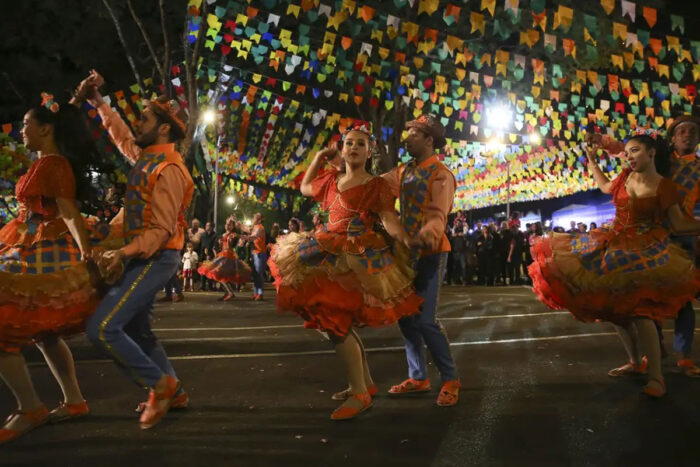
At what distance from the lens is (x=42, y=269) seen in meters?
3.74

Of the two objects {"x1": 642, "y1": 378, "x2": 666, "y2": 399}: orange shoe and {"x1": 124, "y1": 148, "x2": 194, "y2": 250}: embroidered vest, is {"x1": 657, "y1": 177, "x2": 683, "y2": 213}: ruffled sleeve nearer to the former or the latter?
{"x1": 642, "y1": 378, "x2": 666, "y2": 399}: orange shoe

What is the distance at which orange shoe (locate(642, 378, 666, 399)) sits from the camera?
15.3 feet

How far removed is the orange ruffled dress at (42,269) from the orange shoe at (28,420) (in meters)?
0.42

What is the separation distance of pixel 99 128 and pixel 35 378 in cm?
1724

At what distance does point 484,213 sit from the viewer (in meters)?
47.3

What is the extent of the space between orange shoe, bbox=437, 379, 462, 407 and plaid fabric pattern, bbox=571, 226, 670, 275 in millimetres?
1419

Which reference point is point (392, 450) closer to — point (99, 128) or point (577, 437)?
point (577, 437)

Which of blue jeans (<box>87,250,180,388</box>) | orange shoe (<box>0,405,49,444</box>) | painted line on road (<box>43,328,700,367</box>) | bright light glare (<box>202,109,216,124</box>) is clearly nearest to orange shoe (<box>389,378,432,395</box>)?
blue jeans (<box>87,250,180,388</box>)

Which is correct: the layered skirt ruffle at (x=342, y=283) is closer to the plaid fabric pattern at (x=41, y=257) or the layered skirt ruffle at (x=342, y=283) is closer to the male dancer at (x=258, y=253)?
the plaid fabric pattern at (x=41, y=257)

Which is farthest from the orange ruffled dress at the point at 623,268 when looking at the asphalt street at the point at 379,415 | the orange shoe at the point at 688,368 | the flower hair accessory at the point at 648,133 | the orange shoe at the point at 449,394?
the orange shoe at the point at 449,394

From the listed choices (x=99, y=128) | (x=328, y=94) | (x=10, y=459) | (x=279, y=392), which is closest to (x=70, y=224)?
(x=10, y=459)

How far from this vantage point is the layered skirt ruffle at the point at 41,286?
3.64 metres

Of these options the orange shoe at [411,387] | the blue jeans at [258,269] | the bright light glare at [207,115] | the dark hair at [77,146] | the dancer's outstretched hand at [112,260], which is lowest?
the orange shoe at [411,387]

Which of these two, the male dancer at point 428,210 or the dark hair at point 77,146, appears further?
the male dancer at point 428,210
